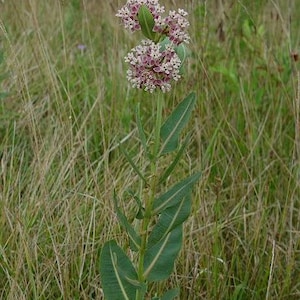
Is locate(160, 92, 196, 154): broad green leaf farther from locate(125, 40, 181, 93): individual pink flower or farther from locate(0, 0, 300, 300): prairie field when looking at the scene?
locate(0, 0, 300, 300): prairie field

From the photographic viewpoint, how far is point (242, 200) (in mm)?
2100

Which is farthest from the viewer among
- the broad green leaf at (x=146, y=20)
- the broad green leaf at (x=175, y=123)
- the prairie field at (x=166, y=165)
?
the prairie field at (x=166, y=165)

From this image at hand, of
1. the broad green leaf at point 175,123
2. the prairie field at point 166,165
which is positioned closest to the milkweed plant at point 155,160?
the broad green leaf at point 175,123

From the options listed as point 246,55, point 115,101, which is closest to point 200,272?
point 115,101

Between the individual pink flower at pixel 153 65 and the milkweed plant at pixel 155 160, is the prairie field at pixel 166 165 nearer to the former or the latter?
the milkweed plant at pixel 155 160

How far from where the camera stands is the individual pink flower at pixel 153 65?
1.20 m

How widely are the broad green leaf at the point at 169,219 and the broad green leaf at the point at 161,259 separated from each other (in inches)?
1.0

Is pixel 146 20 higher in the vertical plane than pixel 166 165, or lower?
higher

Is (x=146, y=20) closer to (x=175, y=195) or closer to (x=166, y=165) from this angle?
(x=175, y=195)

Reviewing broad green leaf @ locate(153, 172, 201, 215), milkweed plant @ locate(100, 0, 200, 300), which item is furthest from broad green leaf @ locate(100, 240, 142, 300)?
broad green leaf @ locate(153, 172, 201, 215)

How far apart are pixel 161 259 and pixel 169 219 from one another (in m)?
0.08

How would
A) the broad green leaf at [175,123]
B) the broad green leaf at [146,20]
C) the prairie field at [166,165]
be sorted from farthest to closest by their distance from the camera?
the prairie field at [166,165], the broad green leaf at [175,123], the broad green leaf at [146,20]

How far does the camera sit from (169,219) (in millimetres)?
1327

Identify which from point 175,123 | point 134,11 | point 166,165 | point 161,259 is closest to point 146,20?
point 134,11
